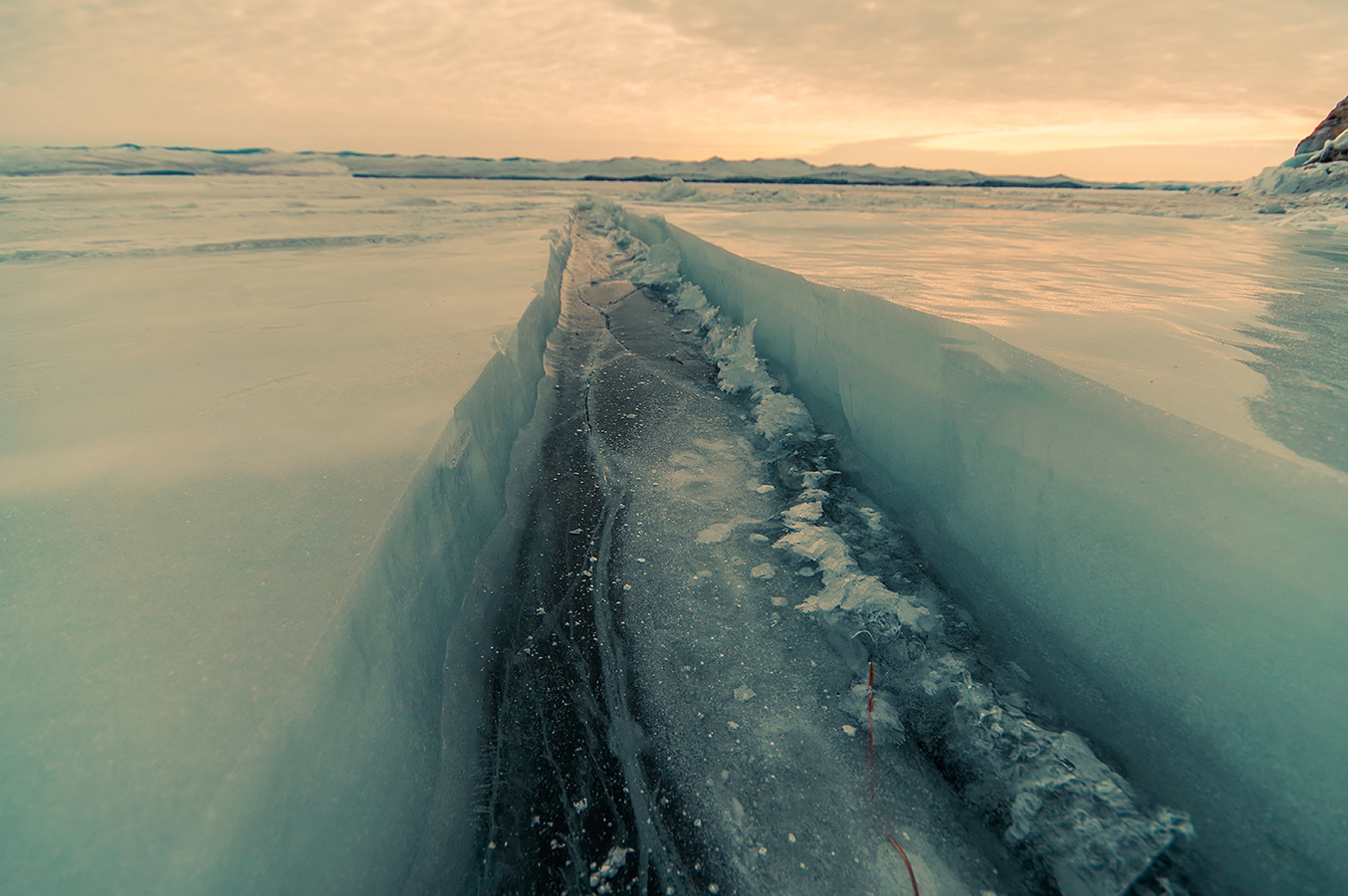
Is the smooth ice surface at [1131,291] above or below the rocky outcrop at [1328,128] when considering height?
below

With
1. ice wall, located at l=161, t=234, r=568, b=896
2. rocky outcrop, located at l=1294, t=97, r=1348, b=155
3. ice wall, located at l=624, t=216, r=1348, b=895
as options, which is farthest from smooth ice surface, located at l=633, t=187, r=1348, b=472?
rocky outcrop, located at l=1294, t=97, r=1348, b=155

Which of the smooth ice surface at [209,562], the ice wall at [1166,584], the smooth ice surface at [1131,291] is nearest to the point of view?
the smooth ice surface at [209,562]

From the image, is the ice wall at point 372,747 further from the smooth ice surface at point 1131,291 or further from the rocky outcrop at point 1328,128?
the rocky outcrop at point 1328,128

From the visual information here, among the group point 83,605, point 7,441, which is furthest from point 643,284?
point 83,605

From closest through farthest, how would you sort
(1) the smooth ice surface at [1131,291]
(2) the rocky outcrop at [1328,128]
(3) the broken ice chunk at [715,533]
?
(1) the smooth ice surface at [1131,291], (3) the broken ice chunk at [715,533], (2) the rocky outcrop at [1328,128]

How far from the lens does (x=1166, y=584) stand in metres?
1.61

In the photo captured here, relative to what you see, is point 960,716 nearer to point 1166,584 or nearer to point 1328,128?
point 1166,584

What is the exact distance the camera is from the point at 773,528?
8.93 feet

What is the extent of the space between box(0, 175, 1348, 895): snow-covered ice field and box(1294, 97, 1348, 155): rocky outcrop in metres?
23.9

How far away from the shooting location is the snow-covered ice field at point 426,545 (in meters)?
1.09

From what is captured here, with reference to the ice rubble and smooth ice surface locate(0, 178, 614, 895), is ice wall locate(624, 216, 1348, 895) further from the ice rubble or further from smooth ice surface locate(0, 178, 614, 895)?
smooth ice surface locate(0, 178, 614, 895)

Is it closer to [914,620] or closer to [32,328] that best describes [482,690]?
[914,620]

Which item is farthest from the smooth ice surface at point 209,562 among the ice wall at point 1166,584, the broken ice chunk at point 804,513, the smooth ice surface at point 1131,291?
the smooth ice surface at point 1131,291

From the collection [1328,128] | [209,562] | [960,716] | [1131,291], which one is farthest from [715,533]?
[1328,128]
